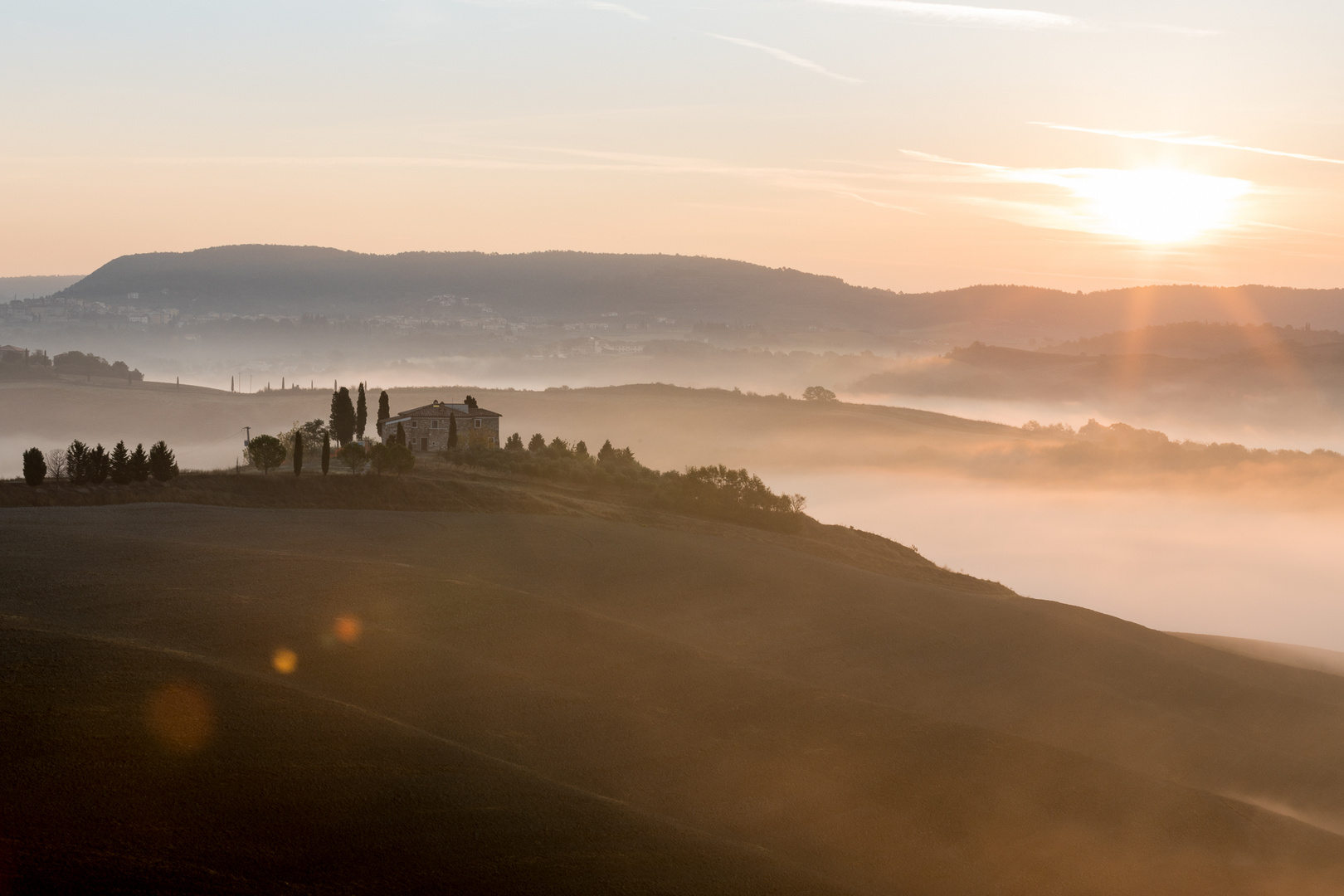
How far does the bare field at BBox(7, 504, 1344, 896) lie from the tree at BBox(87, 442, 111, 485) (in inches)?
275

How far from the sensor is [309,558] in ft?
183

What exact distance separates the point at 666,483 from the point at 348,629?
6612cm

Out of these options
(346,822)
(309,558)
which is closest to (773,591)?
(309,558)

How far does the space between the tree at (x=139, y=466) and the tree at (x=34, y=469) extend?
558cm

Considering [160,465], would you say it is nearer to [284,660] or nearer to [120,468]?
[120,468]

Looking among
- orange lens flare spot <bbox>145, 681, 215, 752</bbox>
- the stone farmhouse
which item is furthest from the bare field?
the stone farmhouse

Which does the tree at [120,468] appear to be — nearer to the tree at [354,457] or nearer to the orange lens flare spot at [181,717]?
the tree at [354,457]

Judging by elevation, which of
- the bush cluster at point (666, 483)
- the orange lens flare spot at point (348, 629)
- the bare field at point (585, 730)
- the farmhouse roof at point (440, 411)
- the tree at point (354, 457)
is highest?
the farmhouse roof at point (440, 411)

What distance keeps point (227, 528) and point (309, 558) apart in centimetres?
1072

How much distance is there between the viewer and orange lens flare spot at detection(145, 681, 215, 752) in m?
28.8

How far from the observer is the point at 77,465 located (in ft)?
236

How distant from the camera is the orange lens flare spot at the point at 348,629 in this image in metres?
42.0

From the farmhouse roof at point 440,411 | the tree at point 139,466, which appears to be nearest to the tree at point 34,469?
the tree at point 139,466

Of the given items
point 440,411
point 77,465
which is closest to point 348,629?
point 77,465
